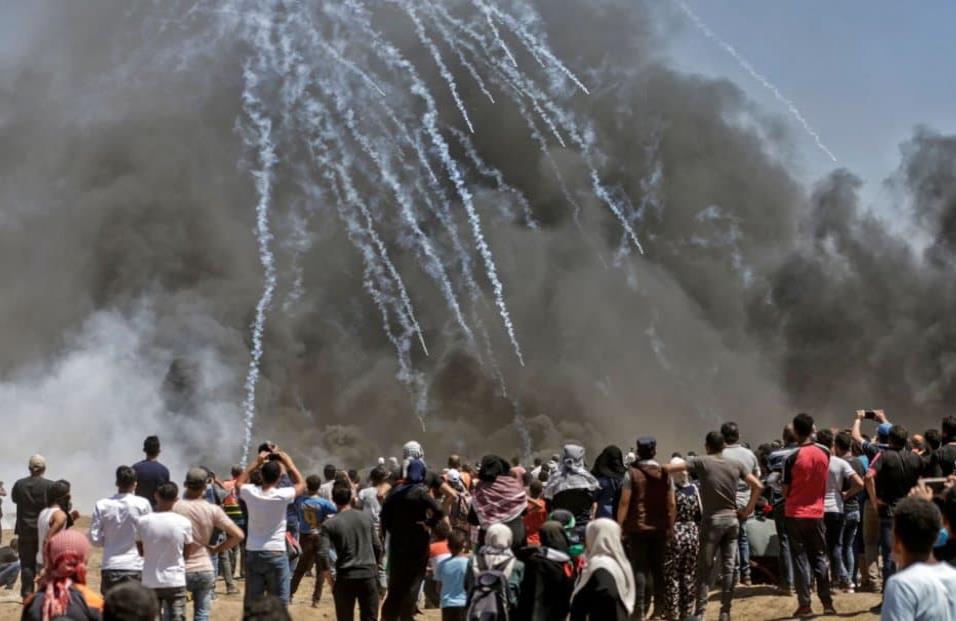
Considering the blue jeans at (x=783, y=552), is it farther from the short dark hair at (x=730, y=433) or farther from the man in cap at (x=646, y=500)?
the man in cap at (x=646, y=500)

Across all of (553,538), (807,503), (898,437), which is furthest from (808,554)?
(553,538)

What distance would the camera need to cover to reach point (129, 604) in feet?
20.6

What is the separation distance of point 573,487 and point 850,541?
464 centimetres

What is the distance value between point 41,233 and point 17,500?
35.8 meters

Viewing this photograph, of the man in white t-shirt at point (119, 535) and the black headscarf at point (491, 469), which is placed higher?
the black headscarf at point (491, 469)

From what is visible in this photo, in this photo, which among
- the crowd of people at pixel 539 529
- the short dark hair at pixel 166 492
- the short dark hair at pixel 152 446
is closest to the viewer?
the crowd of people at pixel 539 529

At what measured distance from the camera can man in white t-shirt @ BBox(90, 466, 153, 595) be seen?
469 inches

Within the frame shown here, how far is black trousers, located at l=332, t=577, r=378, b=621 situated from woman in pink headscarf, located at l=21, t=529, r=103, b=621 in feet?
16.5

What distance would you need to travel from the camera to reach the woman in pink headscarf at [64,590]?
757cm

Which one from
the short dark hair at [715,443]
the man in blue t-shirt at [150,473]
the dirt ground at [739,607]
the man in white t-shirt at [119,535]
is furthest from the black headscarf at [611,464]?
the man in white t-shirt at [119,535]

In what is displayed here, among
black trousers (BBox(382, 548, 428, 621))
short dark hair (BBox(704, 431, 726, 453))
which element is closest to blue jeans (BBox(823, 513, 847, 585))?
short dark hair (BBox(704, 431, 726, 453))

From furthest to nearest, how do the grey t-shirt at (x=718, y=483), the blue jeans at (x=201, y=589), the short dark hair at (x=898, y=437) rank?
the grey t-shirt at (x=718, y=483) < the short dark hair at (x=898, y=437) < the blue jeans at (x=201, y=589)

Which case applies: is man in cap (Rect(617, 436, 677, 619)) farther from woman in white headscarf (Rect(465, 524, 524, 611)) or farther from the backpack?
the backpack

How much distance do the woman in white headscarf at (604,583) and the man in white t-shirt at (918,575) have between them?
3027mm
